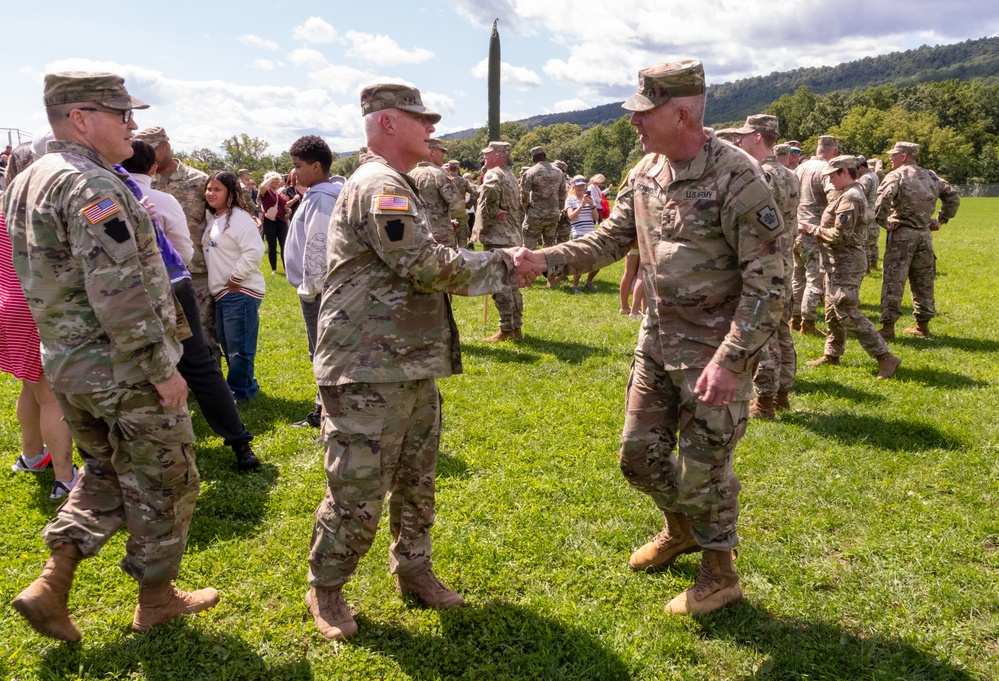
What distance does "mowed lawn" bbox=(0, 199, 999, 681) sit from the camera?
3307 mm

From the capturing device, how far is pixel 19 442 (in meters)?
5.94

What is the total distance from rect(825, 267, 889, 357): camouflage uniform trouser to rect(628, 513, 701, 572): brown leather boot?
188 inches

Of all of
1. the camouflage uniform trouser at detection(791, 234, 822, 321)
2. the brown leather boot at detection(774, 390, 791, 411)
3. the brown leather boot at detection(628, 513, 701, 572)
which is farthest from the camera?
the camouflage uniform trouser at detection(791, 234, 822, 321)

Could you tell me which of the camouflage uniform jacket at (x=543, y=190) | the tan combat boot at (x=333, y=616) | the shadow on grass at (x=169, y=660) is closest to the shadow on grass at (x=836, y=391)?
the tan combat boot at (x=333, y=616)

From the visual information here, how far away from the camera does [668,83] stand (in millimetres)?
3260

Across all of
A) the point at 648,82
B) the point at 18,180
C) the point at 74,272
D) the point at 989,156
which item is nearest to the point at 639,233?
the point at 648,82

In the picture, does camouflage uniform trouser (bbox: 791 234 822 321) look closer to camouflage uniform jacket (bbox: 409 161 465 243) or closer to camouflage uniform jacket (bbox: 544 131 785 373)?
camouflage uniform jacket (bbox: 409 161 465 243)

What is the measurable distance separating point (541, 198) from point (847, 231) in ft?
21.9

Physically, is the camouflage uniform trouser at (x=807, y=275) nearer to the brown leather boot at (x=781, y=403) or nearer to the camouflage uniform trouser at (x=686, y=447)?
the brown leather boot at (x=781, y=403)

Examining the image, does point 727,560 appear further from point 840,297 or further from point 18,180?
point 840,297

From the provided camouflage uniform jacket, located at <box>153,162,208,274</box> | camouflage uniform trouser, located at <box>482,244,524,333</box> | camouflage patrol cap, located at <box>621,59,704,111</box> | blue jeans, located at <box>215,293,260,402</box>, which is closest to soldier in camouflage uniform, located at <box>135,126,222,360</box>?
camouflage uniform jacket, located at <box>153,162,208,274</box>

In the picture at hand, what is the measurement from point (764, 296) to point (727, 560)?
1.46m

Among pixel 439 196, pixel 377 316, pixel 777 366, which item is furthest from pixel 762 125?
pixel 377 316

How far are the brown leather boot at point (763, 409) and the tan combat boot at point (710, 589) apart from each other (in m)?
3.19
